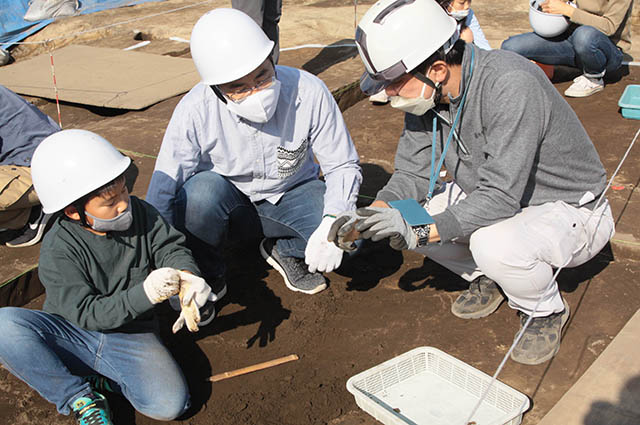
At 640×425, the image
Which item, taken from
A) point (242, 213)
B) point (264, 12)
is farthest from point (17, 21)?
point (242, 213)

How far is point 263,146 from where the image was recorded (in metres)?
2.69

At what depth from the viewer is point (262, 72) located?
2480mm

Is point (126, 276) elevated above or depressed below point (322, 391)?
above

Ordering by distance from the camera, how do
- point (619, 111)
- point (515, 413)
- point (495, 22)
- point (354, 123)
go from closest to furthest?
point (515, 413)
point (619, 111)
point (354, 123)
point (495, 22)

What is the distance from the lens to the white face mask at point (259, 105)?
2465 mm

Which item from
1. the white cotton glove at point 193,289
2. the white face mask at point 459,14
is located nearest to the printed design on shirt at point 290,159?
the white cotton glove at point 193,289

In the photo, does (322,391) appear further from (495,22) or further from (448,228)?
(495,22)

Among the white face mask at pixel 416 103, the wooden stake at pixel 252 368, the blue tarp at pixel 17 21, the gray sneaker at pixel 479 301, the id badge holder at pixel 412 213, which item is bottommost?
the blue tarp at pixel 17 21

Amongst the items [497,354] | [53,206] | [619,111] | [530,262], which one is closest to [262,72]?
[53,206]

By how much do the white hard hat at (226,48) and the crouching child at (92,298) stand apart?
1.72 feet

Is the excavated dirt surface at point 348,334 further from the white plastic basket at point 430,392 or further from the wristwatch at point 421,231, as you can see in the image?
the wristwatch at point 421,231

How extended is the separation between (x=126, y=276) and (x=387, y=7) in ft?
4.46

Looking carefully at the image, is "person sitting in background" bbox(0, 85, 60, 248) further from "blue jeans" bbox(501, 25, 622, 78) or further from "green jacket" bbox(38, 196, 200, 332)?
"blue jeans" bbox(501, 25, 622, 78)

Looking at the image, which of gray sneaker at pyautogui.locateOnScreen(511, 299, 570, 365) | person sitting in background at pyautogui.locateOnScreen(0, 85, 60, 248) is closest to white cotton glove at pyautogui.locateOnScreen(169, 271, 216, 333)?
gray sneaker at pyautogui.locateOnScreen(511, 299, 570, 365)
